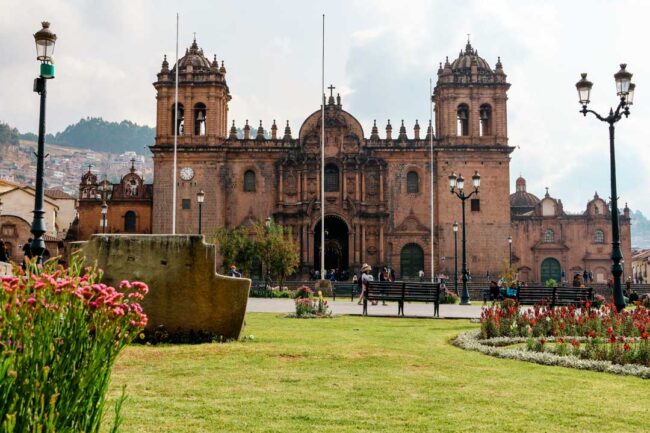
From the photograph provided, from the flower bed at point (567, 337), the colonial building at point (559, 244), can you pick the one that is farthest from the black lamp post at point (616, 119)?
the colonial building at point (559, 244)

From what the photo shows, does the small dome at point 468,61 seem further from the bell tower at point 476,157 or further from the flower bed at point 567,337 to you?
the flower bed at point 567,337

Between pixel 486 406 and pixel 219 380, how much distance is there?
9.98 feet

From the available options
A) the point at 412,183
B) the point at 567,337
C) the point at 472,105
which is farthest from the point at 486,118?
the point at 567,337

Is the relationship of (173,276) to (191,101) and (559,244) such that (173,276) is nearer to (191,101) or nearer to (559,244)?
(191,101)

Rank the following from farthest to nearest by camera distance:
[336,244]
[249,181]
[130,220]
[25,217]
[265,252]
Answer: [25,217]
[130,220]
[336,244]
[249,181]
[265,252]

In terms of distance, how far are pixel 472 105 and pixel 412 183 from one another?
6730 millimetres

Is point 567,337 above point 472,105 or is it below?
below

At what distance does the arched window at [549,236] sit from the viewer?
51125 millimetres

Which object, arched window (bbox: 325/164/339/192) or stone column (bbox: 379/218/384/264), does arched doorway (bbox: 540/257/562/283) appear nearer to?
stone column (bbox: 379/218/384/264)

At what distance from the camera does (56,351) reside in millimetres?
3650

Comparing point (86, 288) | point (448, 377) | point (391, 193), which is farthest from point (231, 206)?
point (86, 288)

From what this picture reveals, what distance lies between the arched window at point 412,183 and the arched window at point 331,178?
4894 mm

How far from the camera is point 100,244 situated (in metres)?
11.0

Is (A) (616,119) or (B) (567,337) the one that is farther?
(A) (616,119)
